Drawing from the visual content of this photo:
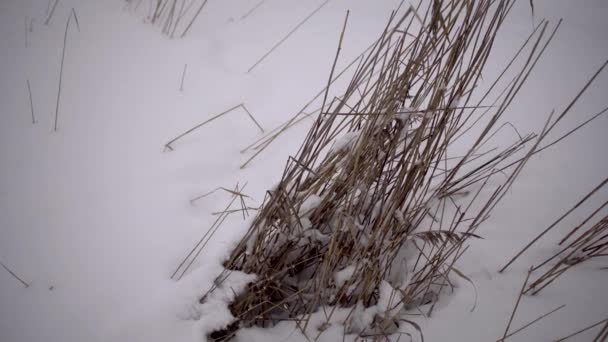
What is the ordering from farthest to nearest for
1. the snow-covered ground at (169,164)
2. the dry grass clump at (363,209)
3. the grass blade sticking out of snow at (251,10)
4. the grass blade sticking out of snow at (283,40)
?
the grass blade sticking out of snow at (251,10) < the grass blade sticking out of snow at (283,40) < the snow-covered ground at (169,164) < the dry grass clump at (363,209)

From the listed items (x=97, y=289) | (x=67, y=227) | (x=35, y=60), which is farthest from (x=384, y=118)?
(x=35, y=60)

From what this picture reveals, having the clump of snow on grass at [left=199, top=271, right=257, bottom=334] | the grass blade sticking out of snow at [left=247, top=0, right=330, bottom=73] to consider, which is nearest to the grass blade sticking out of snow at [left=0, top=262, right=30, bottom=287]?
the clump of snow on grass at [left=199, top=271, right=257, bottom=334]

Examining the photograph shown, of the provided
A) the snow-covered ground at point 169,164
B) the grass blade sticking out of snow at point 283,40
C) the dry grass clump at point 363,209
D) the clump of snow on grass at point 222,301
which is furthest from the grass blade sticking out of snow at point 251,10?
the clump of snow on grass at point 222,301

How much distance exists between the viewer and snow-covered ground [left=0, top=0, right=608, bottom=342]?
37.3 inches

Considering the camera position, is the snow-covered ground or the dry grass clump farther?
the snow-covered ground

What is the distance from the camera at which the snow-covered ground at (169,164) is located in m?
0.95

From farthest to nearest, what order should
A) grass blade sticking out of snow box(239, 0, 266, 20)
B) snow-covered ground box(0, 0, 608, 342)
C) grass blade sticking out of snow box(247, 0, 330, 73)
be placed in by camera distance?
grass blade sticking out of snow box(239, 0, 266, 20) < grass blade sticking out of snow box(247, 0, 330, 73) < snow-covered ground box(0, 0, 608, 342)

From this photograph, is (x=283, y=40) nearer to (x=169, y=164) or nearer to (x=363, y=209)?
(x=169, y=164)

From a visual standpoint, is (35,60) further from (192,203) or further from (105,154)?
(192,203)

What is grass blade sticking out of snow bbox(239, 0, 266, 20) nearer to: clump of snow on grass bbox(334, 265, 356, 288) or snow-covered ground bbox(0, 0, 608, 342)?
snow-covered ground bbox(0, 0, 608, 342)

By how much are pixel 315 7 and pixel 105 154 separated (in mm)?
1604

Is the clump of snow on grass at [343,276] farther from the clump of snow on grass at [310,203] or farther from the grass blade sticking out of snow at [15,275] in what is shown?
the grass blade sticking out of snow at [15,275]

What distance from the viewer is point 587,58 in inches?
77.3

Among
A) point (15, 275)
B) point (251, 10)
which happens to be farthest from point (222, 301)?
point (251, 10)
